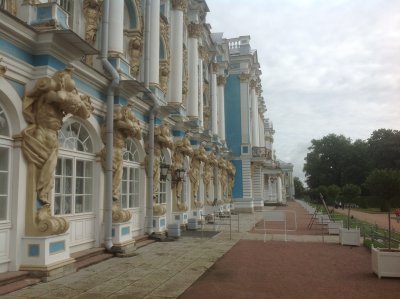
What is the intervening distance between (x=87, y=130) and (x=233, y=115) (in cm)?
2712

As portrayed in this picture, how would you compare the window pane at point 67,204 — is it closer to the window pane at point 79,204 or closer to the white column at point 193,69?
the window pane at point 79,204

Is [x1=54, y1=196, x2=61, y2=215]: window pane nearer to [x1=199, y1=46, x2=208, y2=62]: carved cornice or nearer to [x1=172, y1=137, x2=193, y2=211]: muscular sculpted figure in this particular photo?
[x1=172, y1=137, x2=193, y2=211]: muscular sculpted figure

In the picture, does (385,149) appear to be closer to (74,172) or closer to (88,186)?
(88,186)

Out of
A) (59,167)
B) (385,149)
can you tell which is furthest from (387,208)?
(385,149)

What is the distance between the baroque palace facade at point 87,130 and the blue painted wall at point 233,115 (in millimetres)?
16046

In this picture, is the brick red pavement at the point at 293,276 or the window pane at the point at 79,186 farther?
the window pane at the point at 79,186

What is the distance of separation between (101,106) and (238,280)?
218 inches

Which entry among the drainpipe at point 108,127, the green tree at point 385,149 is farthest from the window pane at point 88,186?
the green tree at point 385,149

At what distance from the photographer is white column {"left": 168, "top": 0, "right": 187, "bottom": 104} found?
677 inches

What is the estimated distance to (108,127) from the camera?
10.3 metres

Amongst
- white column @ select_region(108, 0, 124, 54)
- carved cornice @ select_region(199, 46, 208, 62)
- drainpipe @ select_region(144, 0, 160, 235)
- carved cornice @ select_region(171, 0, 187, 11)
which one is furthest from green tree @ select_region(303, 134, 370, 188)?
white column @ select_region(108, 0, 124, 54)

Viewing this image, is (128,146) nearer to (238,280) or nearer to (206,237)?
(206,237)

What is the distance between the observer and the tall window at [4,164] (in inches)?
283

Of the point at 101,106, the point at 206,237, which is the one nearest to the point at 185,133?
the point at 206,237
